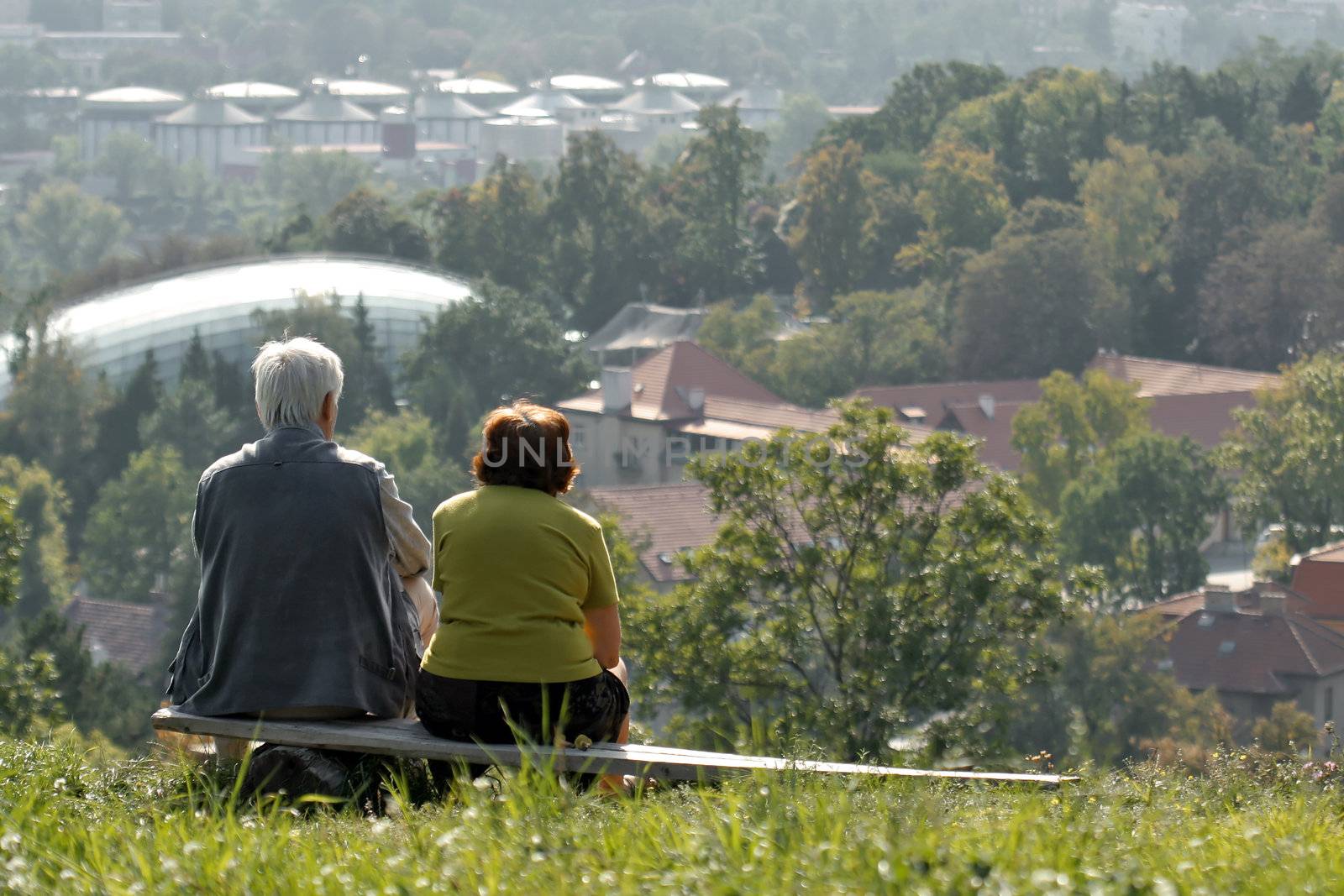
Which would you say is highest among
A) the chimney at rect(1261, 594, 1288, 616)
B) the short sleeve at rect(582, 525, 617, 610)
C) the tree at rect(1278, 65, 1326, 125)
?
the tree at rect(1278, 65, 1326, 125)

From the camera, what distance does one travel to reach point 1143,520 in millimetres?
49281

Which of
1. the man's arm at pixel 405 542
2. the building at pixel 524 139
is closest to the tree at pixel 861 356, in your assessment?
the man's arm at pixel 405 542

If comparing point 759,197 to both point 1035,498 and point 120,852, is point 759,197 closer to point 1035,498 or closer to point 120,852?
point 1035,498

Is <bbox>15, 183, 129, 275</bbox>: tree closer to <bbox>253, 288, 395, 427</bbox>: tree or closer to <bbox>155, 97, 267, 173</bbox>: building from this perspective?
<bbox>155, 97, 267, 173</bbox>: building

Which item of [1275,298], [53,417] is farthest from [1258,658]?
[53,417]

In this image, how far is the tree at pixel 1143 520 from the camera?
159 ft

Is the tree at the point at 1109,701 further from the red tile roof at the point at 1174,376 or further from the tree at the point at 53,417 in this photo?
the tree at the point at 53,417

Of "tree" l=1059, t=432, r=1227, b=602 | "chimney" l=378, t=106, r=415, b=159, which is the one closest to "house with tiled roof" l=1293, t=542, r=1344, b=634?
"tree" l=1059, t=432, r=1227, b=602

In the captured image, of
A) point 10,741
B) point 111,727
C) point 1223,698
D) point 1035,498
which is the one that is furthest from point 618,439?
point 10,741

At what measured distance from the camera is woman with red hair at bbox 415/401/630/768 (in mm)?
4906

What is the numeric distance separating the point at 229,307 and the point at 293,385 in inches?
2640

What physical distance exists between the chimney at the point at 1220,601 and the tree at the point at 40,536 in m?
29.6

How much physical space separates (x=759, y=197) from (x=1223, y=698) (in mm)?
50159

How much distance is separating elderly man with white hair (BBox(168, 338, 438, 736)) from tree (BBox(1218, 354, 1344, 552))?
4658 cm
